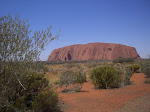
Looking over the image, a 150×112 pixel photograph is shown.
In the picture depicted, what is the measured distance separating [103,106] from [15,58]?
4.11 m

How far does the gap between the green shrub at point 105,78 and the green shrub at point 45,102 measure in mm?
5671

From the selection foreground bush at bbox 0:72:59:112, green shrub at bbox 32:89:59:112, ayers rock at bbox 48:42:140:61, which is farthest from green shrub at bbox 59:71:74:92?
ayers rock at bbox 48:42:140:61

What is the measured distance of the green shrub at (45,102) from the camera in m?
5.13

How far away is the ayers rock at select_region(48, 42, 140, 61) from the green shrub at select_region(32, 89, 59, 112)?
90757mm

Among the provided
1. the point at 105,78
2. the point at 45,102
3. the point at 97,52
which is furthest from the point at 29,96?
the point at 97,52

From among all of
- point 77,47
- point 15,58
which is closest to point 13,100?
point 15,58

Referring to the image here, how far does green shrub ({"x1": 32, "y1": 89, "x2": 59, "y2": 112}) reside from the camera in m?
5.13

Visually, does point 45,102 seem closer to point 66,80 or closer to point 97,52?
point 66,80

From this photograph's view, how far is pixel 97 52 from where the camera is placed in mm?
106125

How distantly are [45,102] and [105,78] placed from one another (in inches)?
248

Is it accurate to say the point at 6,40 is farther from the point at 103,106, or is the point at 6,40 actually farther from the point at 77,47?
the point at 77,47

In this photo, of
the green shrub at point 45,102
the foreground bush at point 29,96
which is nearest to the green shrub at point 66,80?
the foreground bush at point 29,96

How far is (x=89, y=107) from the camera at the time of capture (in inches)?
242

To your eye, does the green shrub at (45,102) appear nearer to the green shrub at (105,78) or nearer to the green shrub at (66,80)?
the green shrub at (66,80)
